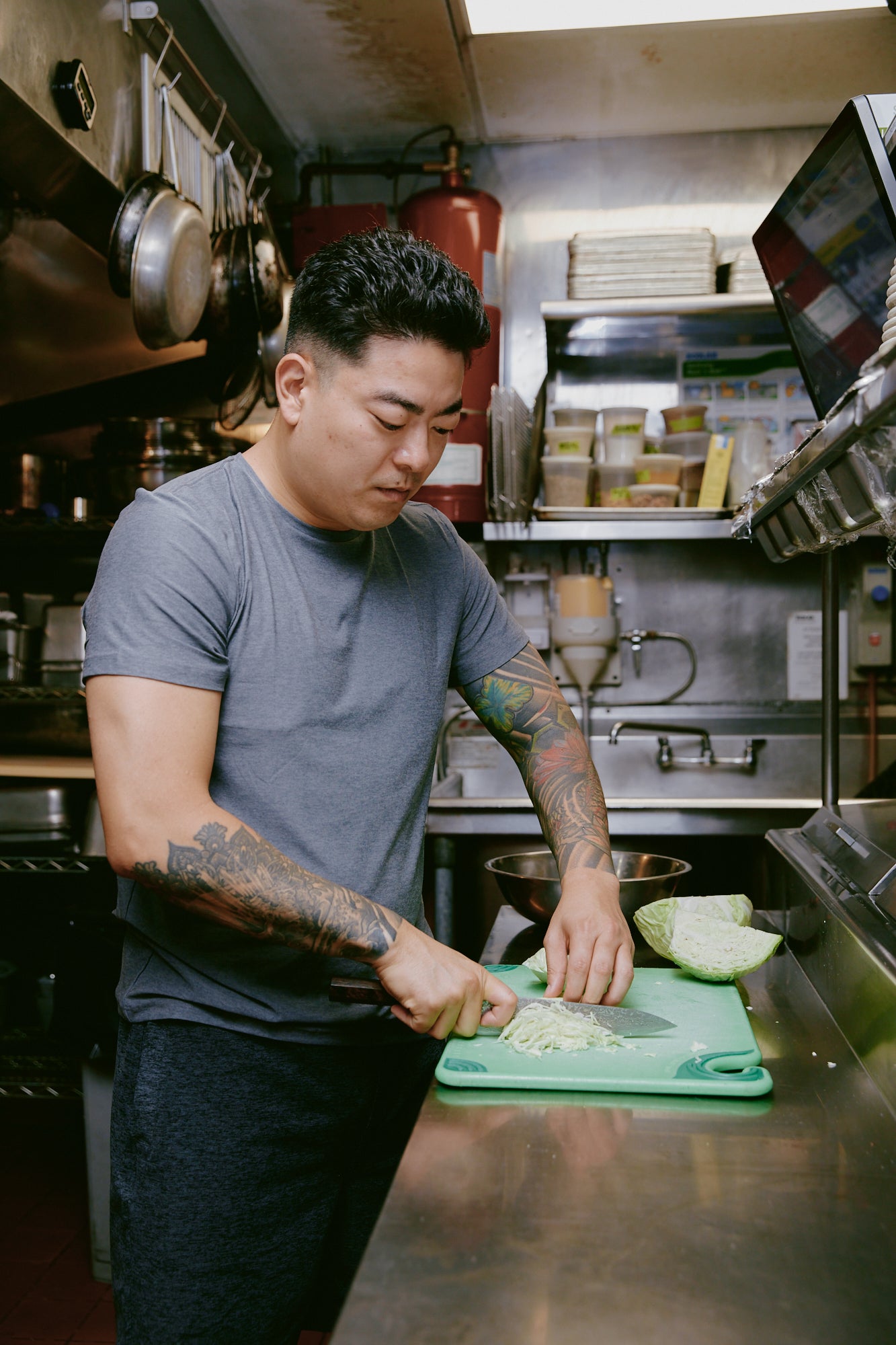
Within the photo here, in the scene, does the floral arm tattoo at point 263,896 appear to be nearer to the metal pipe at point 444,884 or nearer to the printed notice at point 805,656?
the metal pipe at point 444,884

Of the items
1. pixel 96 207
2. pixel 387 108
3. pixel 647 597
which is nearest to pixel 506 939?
pixel 96 207

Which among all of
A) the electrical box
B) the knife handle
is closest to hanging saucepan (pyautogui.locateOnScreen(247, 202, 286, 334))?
the electrical box

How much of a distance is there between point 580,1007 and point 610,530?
225cm

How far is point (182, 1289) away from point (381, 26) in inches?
120

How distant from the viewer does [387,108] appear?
137 inches

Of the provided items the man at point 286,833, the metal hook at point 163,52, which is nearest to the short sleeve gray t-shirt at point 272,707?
the man at point 286,833

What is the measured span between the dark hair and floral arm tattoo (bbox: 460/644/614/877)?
558 millimetres

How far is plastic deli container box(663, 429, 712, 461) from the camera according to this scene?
3.50 metres

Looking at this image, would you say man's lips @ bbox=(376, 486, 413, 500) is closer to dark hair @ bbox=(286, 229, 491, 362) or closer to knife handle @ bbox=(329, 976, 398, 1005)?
dark hair @ bbox=(286, 229, 491, 362)

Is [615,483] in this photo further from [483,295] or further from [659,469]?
[483,295]

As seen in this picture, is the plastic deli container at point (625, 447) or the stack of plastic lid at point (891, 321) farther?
the plastic deli container at point (625, 447)

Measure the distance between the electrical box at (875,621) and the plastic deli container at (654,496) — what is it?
759 millimetres

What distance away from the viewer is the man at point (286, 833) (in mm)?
1173

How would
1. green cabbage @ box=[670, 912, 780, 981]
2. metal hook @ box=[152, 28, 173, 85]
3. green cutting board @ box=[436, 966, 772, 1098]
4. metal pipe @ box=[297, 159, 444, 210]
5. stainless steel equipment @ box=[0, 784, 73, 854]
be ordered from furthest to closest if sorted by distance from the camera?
metal pipe @ box=[297, 159, 444, 210] → stainless steel equipment @ box=[0, 784, 73, 854] → metal hook @ box=[152, 28, 173, 85] → green cabbage @ box=[670, 912, 780, 981] → green cutting board @ box=[436, 966, 772, 1098]
